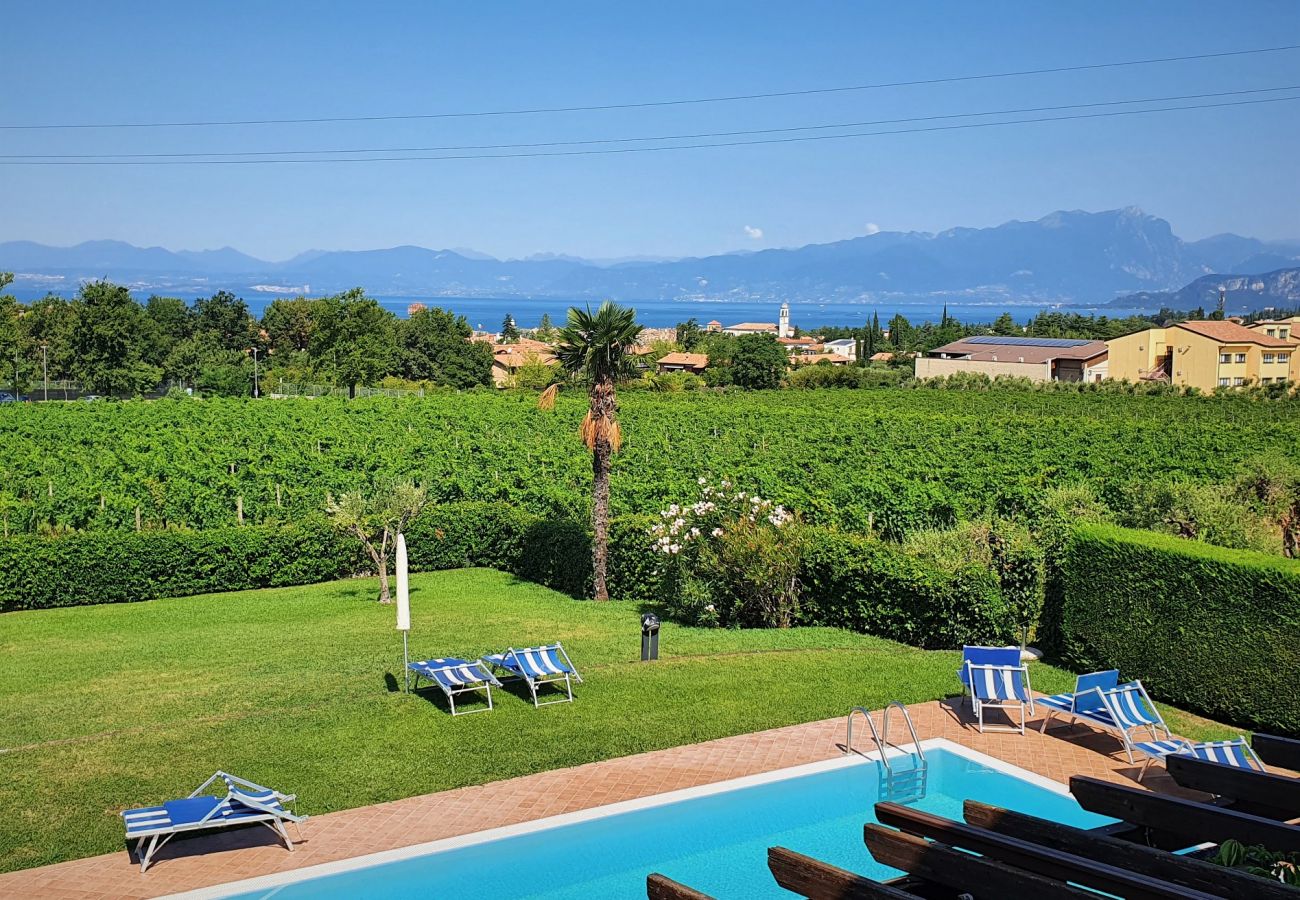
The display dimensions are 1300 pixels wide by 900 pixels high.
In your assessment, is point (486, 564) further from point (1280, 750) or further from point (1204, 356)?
point (1204, 356)

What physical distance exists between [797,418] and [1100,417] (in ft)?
51.5

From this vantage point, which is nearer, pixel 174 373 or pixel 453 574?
pixel 453 574

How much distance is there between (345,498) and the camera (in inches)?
864

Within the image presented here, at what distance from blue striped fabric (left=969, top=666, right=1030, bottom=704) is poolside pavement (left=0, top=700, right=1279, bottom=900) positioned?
0.42 m

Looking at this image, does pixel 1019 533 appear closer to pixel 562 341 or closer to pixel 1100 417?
pixel 562 341

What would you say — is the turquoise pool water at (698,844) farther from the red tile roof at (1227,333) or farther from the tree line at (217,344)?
the red tile roof at (1227,333)

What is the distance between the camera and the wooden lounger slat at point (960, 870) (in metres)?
2.78

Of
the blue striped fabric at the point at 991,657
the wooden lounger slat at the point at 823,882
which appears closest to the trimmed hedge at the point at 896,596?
the blue striped fabric at the point at 991,657

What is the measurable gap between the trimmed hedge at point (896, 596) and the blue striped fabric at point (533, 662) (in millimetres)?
5698

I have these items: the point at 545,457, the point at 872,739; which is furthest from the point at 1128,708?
the point at 545,457

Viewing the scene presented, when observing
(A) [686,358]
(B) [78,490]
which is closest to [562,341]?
(B) [78,490]

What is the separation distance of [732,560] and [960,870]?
1569 centimetres

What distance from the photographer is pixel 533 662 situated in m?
13.5

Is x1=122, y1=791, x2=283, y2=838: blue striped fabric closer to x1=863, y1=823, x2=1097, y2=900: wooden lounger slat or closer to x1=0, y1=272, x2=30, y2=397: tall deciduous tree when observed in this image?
x1=863, y1=823, x2=1097, y2=900: wooden lounger slat
